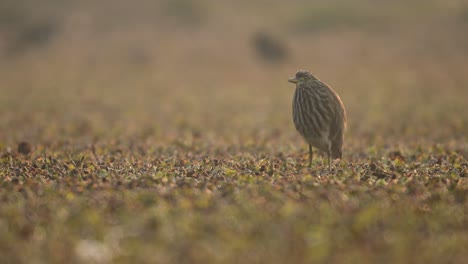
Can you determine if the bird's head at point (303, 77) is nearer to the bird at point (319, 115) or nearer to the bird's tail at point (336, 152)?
the bird at point (319, 115)

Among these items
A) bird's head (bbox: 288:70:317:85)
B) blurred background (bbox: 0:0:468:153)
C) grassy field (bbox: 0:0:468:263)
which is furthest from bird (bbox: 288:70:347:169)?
blurred background (bbox: 0:0:468:153)

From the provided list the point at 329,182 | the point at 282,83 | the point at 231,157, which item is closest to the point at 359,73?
the point at 282,83

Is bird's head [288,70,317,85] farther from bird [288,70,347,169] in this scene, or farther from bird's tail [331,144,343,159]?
bird's tail [331,144,343,159]

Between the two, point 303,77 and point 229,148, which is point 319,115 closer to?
point 303,77

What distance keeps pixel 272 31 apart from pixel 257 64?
7.13 m

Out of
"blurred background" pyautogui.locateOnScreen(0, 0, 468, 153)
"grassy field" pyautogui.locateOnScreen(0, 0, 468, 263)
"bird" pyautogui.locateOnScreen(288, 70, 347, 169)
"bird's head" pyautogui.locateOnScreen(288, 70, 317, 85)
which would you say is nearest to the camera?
"grassy field" pyautogui.locateOnScreen(0, 0, 468, 263)

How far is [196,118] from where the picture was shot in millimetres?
16594

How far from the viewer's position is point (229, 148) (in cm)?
1071

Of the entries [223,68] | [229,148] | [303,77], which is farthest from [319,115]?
[223,68]

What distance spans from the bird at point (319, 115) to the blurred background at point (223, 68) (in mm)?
3021

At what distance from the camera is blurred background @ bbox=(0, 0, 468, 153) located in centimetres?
1452

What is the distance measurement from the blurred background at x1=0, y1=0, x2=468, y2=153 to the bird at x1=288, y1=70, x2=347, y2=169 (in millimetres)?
3021

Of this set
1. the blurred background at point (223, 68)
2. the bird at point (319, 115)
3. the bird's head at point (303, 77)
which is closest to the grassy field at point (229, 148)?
the blurred background at point (223, 68)

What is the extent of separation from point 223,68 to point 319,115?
21.8m
